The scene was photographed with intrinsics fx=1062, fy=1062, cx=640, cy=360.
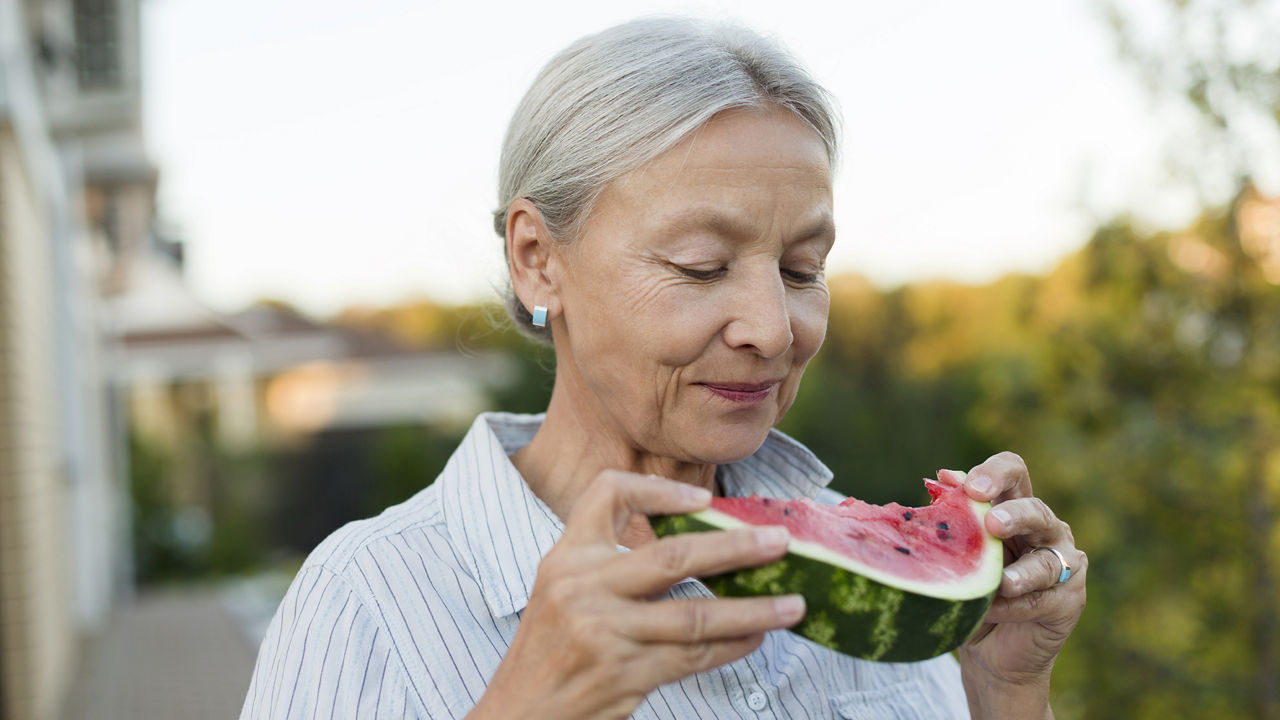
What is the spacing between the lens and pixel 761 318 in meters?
1.80

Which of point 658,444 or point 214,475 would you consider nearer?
point 658,444

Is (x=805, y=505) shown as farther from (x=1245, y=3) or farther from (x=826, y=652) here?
(x=1245, y=3)

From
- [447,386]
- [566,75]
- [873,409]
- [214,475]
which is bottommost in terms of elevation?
A: [447,386]

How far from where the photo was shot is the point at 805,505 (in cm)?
183

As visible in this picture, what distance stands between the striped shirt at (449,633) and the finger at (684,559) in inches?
20.9

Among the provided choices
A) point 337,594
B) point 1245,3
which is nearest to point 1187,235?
point 1245,3

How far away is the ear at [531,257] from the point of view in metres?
2.02

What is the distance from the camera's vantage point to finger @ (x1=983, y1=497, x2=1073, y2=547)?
1748 millimetres

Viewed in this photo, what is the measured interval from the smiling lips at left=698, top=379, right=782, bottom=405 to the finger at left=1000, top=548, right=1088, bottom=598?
0.51m

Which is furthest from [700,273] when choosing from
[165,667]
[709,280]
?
[165,667]

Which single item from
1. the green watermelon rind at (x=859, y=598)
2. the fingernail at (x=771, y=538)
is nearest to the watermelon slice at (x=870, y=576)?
the green watermelon rind at (x=859, y=598)

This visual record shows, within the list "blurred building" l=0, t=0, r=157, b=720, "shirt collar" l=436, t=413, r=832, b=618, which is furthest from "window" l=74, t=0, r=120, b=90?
"shirt collar" l=436, t=413, r=832, b=618

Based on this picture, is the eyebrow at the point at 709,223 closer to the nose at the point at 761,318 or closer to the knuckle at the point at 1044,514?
the nose at the point at 761,318

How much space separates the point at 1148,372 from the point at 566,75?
4.75m
